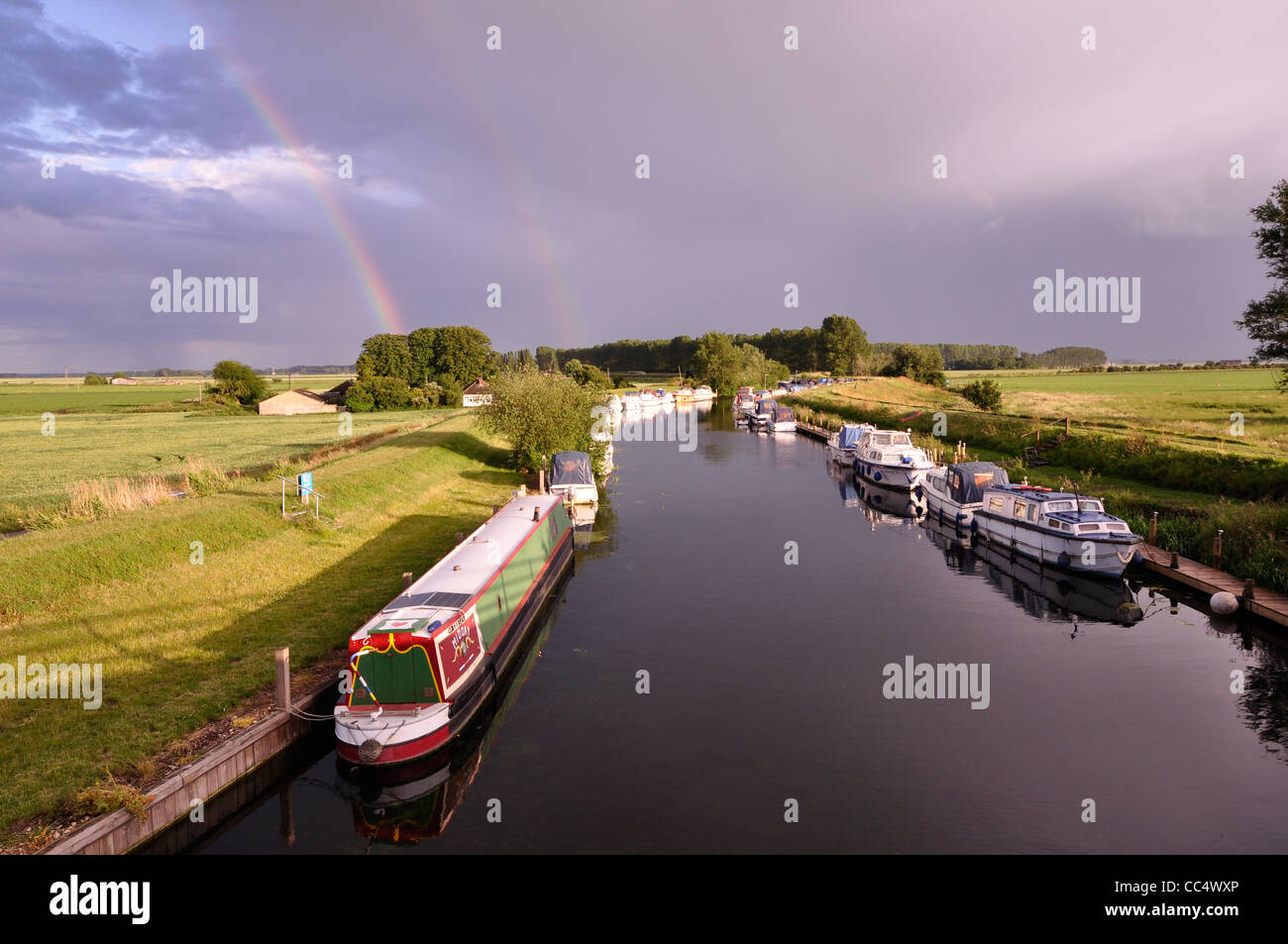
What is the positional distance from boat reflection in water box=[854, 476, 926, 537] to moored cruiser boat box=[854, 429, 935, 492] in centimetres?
58

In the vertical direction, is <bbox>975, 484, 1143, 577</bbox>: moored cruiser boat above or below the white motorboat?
below

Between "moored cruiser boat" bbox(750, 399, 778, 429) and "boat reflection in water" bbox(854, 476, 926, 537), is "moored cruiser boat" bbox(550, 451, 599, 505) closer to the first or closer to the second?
"boat reflection in water" bbox(854, 476, 926, 537)

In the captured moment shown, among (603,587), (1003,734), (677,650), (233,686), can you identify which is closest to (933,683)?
(1003,734)

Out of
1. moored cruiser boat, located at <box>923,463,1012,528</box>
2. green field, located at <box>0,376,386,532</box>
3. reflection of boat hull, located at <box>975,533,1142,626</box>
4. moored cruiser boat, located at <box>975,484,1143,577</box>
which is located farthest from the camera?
green field, located at <box>0,376,386,532</box>

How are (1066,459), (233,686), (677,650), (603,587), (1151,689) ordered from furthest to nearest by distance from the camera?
1. (1066,459)
2. (603,587)
3. (677,650)
4. (1151,689)
5. (233,686)

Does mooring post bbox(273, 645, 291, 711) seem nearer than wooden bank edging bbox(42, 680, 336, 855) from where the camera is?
No

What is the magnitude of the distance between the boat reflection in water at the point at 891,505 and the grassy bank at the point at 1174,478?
22.5 feet

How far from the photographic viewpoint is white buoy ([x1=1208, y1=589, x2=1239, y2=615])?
2348 centimetres

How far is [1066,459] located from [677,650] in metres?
38.5

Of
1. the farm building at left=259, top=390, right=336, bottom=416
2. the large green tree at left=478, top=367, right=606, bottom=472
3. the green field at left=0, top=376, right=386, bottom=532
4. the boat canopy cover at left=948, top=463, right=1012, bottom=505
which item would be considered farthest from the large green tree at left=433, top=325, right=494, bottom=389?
the boat canopy cover at left=948, top=463, right=1012, bottom=505

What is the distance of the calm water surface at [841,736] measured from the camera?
13.3 meters

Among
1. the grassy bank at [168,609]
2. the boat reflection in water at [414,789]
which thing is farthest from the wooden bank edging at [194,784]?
the boat reflection in water at [414,789]

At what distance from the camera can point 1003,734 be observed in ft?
55.7
